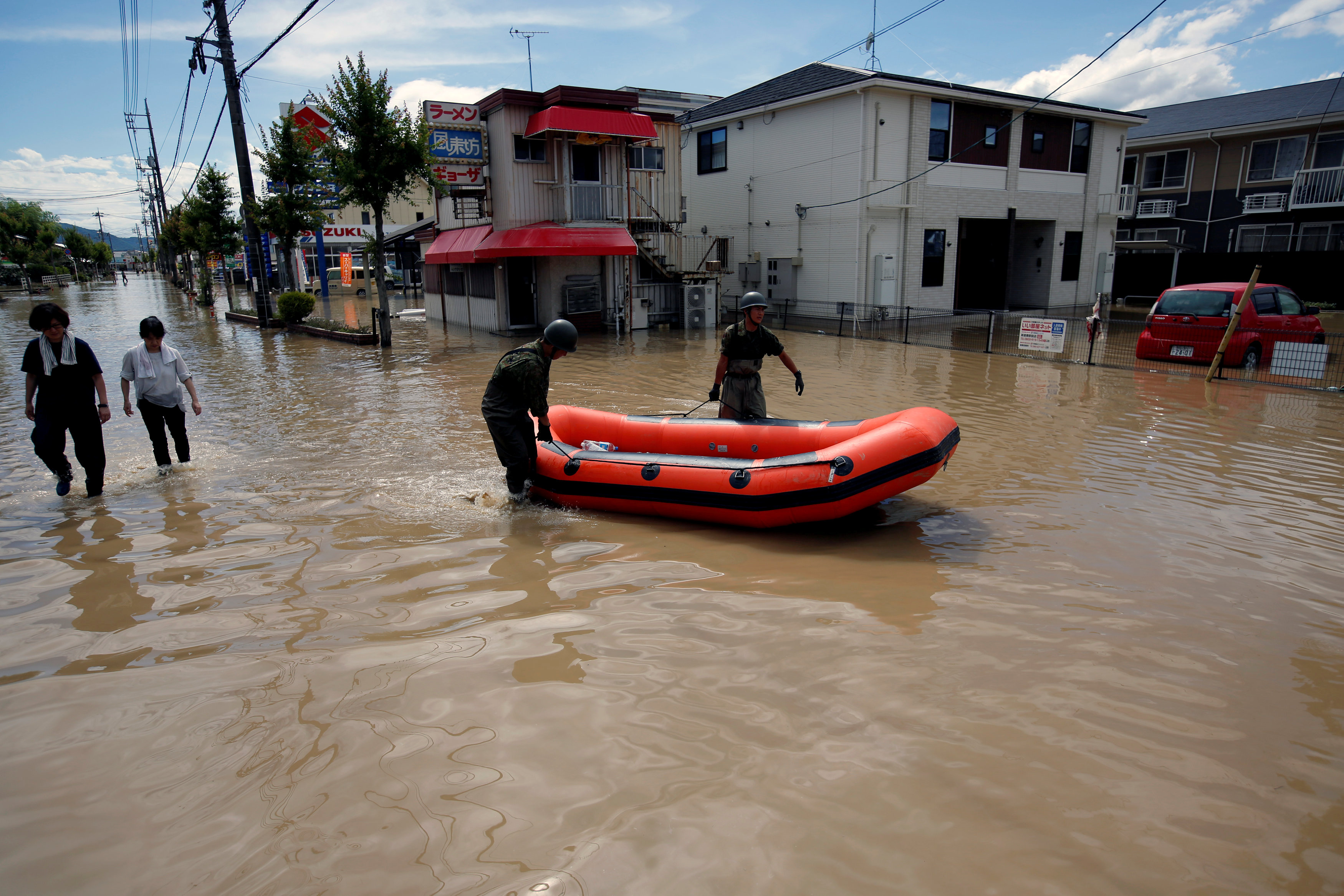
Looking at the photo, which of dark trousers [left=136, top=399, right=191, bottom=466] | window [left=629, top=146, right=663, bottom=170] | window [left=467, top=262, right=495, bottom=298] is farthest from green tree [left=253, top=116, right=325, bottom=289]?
dark trousers [left=136, top=399, right=191, bottom=466]

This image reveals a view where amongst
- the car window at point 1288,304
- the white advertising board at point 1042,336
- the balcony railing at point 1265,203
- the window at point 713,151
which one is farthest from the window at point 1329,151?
the window at point 713,151

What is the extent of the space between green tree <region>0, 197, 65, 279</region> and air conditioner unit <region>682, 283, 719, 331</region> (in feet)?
156

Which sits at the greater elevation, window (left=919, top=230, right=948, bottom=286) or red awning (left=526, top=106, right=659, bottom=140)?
red awning (left=526, top=106, right=659, bottom=140)

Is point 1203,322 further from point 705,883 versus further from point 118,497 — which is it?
point 118,497

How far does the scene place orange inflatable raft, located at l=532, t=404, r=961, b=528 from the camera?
5711 mm

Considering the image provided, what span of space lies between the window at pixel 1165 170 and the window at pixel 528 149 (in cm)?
2518

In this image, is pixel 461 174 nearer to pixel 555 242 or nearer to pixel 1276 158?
pixel 555 242

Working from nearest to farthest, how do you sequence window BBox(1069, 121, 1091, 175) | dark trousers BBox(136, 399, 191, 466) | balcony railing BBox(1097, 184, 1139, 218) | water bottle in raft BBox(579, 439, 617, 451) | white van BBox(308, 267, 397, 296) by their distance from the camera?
1. water bottle in raft BBox(579, 439, 617, 451)
2. dark trousers BBox(136, 399, 191, 466)
3. window BBox(1069, 121, 1091, 175)
4. balcony railing BBox(1097, 184, 1139, 218)
5. white van BBox(308, 267, 397, 296)

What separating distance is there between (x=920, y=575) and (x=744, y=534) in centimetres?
143

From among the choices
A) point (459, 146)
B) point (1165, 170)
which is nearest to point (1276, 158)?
point (1165, 170)

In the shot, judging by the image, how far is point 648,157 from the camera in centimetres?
2164

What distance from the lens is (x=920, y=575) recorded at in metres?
5.24

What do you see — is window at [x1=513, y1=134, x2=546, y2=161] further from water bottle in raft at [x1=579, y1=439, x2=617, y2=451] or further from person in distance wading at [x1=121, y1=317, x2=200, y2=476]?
water bottle in raft at [x1=579, y1=439, x2=617, y2=451]

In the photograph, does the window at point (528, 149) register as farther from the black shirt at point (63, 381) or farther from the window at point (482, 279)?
the black shirt at point (63, 381)
